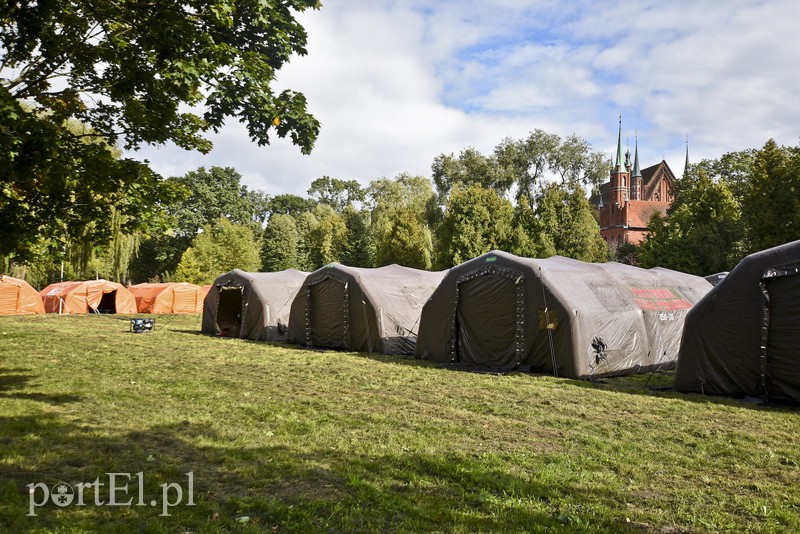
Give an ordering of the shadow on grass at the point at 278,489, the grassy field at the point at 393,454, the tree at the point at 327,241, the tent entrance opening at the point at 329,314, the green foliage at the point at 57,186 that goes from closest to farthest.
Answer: the shadow on grass at the point at 278,489 → the grassy field at the point at 393,454 → the green foliage at the point at 57,186 → the tent entrance opening at the point at 329,314 → the tree at the point at 327,241

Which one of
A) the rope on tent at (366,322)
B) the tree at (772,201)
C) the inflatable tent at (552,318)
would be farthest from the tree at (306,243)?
the inflatable tent at (552,318)

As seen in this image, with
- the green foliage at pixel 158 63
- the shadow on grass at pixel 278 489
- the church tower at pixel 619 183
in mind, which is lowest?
the shadow on grass at pixel 278 489

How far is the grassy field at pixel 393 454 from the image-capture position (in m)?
4.69

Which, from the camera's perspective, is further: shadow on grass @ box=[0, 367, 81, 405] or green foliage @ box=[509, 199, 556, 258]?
green foliage @ box=[509, 199, 556, 258]

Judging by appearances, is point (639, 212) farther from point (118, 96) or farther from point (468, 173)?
point (118, 96)

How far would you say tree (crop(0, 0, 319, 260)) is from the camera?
24.7 feet

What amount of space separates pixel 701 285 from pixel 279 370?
44.0 feet

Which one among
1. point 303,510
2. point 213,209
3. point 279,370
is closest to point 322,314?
point 279,370

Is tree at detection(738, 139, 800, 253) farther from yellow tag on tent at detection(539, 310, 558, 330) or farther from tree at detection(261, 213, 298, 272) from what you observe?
tree at detection(261, 213, 298, 272)

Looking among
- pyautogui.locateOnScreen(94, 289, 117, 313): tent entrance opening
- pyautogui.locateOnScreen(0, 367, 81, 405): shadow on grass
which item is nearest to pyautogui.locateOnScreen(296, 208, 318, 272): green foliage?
pyautogui.locateOnScreen(94, 289, 117, 313): tent entrance opening

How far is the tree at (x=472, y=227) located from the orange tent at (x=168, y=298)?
18.4 meters

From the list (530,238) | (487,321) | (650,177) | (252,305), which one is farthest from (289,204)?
(487,321)

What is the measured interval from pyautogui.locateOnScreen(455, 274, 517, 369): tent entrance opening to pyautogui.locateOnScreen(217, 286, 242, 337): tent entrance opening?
1190cm

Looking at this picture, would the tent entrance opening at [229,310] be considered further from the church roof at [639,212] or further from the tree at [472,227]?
the church roof at [639,212]
